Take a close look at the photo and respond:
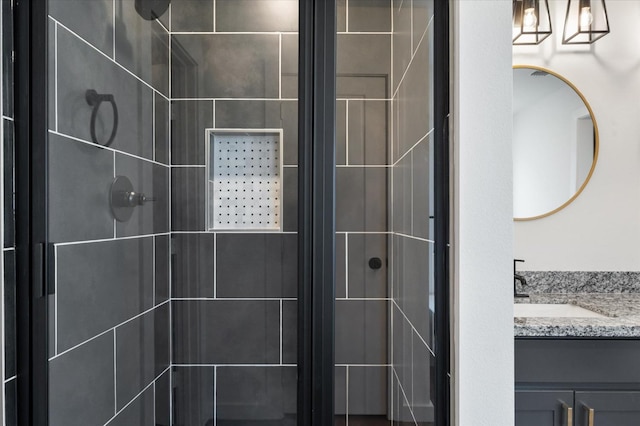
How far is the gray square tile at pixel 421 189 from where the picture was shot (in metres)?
1.11

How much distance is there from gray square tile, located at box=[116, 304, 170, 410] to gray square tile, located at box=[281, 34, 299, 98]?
67 cm

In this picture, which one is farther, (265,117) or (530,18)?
(530,18)

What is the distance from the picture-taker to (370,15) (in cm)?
111

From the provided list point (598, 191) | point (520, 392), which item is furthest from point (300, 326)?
point (598, 191)

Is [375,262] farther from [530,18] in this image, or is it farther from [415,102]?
[530,18]

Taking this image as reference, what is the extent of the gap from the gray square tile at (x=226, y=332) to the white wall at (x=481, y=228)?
0.48 metres

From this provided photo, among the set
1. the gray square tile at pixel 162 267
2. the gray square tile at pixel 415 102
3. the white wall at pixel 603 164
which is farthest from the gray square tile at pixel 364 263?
the white wall at pixel 603 164

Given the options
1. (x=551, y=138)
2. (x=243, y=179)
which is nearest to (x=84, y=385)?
(x=243, y=179)

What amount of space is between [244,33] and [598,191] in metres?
1.74

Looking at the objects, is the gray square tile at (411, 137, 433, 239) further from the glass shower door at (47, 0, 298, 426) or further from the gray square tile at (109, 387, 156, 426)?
the gray square tile at (109, 387, 156, 426)

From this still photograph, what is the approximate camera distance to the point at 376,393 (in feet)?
3.72

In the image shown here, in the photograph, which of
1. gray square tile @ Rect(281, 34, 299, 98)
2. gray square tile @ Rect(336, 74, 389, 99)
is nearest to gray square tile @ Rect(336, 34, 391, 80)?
gray square tile @ Rect(336, 74, 389, 99)

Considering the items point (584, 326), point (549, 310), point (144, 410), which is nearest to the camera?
point (144, 410)

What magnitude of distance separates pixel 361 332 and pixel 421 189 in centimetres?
41
